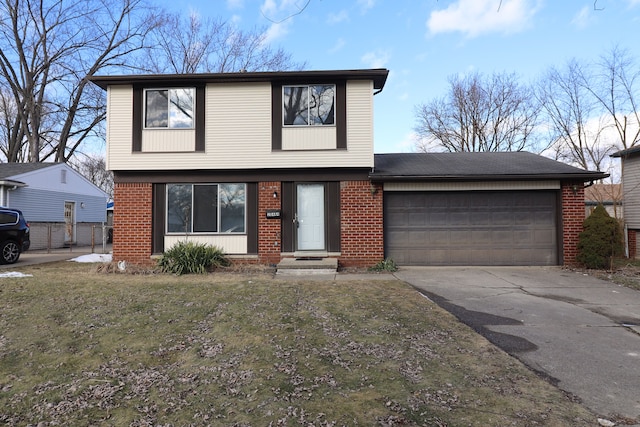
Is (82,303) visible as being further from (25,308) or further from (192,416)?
(192,416)

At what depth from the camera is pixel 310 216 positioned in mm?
10438

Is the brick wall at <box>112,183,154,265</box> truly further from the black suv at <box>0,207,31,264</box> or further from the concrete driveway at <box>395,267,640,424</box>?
the concrete driveway at <box>395,267,640,424</box>

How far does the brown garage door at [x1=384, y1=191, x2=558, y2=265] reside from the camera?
1020 cm

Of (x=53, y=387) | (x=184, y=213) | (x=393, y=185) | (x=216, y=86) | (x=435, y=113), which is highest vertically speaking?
(x=435, y=113)

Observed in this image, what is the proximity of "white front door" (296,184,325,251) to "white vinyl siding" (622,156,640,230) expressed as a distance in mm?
11204

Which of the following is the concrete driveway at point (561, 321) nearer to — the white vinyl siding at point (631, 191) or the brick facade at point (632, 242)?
the brick facade at point (632, 242)

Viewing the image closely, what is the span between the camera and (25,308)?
604cm

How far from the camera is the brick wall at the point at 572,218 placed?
32.7 feet

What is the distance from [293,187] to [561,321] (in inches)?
275

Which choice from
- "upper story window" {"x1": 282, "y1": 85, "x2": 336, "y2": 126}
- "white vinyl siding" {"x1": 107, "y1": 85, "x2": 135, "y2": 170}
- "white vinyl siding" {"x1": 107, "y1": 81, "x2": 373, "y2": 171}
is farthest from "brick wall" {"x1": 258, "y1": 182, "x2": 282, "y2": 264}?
"white vinyl siding" {"x1": 107, "y1": 85, "x2": 135, "y2": 170}

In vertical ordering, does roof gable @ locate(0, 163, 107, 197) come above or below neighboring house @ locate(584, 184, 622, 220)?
above

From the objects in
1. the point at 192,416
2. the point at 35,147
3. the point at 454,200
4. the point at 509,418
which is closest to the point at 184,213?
the point at 454,200

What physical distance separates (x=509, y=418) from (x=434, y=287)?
A: 4.92 m

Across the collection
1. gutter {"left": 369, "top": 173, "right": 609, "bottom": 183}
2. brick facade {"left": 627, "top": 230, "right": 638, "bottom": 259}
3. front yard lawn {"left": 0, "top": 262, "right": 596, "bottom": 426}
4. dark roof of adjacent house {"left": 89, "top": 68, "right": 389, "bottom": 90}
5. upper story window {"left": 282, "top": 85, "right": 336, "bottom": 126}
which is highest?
dark roof of adjacent house {"left": 89, "top": 68, "right": 389, "bottom": 90}
